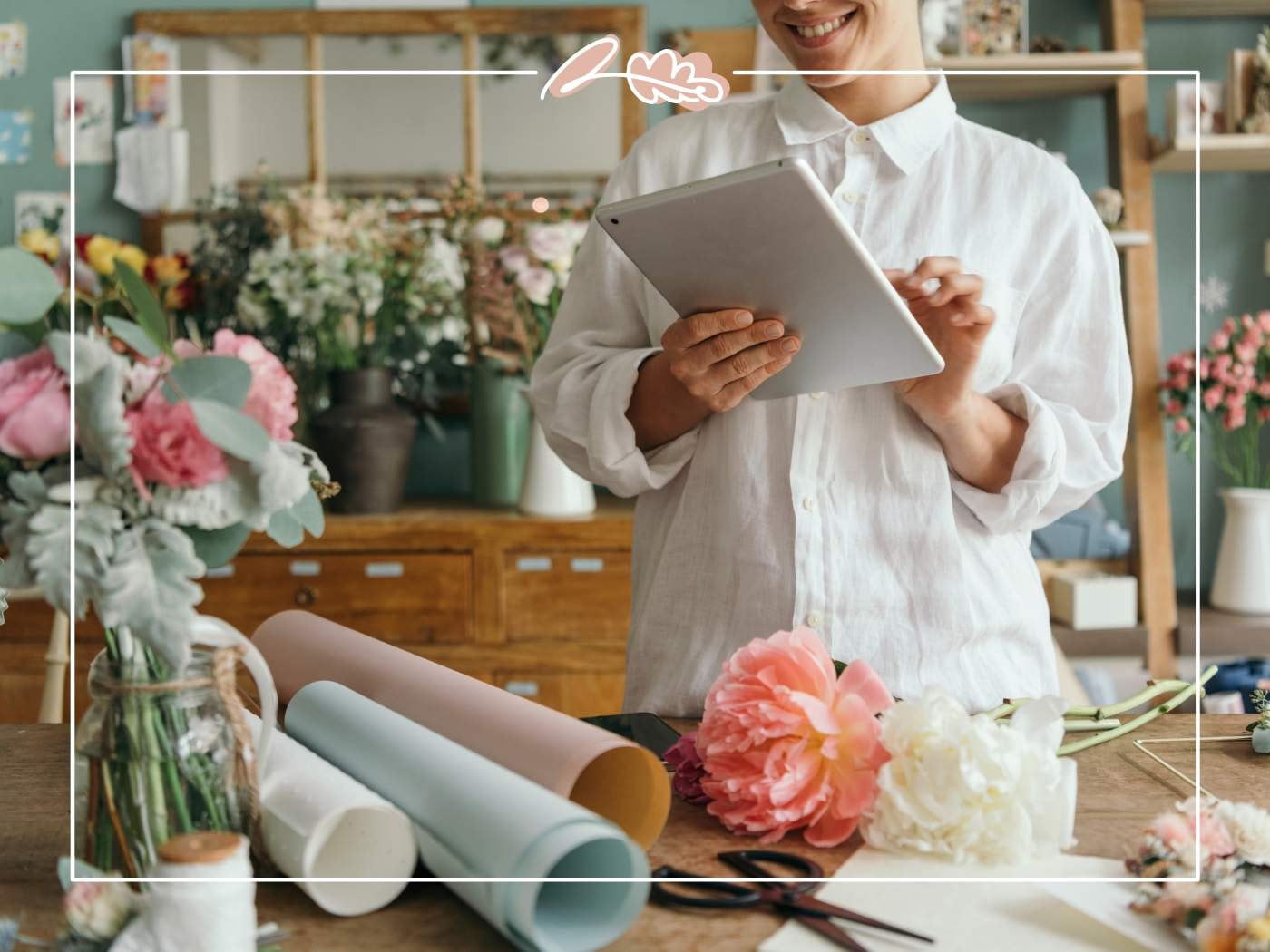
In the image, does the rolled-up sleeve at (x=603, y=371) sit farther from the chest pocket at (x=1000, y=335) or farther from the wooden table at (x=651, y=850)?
the wooden table at (x=651, y=850)

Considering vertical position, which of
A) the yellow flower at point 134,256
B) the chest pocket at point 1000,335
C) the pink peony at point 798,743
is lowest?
the pink peony at point 798,743

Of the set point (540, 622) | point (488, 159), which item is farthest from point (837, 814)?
point (488, 159)

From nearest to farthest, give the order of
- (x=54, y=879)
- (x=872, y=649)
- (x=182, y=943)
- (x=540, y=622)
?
(x=182, y=943)
(x=54, y=879)
(x=872, y=649)
(x=540, y=622)

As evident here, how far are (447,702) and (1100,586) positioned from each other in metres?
2.13

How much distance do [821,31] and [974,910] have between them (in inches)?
29.5

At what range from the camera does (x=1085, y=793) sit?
2.70 feet

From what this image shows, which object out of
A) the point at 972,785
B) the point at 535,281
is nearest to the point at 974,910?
the point at 972,785

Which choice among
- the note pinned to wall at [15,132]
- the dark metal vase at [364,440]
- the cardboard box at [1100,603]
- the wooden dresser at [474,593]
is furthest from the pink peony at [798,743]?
the note pinned to wall at [15,132]

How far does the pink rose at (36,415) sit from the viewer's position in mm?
561

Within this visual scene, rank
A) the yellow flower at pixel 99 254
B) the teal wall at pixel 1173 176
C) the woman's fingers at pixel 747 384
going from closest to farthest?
the woman's fingers at pixel 747 384, the yellow flower at pixel 99 254, the teal wall at pixel 1173 176

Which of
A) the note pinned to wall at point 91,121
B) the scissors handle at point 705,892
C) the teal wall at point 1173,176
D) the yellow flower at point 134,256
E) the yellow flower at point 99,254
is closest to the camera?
the scissors handle at point 705,892

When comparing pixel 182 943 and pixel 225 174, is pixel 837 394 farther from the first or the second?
pixel 225 174

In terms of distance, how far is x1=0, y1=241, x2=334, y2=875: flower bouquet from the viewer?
56 cm

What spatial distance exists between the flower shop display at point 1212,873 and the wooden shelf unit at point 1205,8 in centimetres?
247
